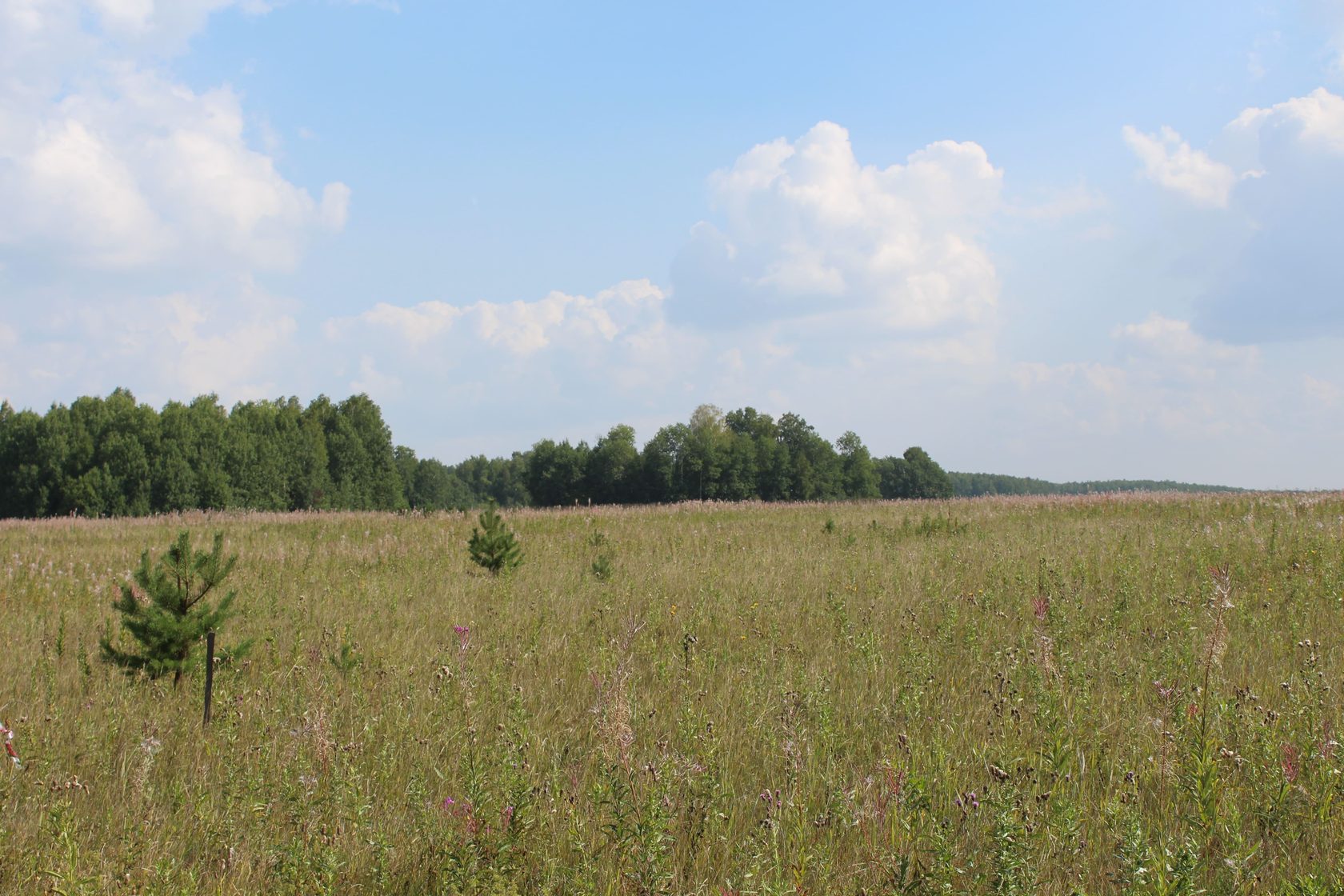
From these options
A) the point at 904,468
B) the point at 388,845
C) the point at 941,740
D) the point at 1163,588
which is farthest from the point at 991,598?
the point at 904,468

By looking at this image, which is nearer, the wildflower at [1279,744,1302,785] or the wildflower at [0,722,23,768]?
the wildflower at [0,722,23,768]

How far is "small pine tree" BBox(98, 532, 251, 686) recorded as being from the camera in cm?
500

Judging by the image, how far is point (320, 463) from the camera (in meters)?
57.9

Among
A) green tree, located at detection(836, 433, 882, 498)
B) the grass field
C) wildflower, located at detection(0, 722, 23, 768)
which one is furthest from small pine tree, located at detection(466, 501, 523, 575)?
green tree, located at detection(836, 433, 882, 498)

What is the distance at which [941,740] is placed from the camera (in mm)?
3844

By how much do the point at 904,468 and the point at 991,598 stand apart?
95781 mm

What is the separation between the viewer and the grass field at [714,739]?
2.80 meters

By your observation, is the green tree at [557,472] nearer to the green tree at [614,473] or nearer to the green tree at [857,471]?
the green tree at [614,473]

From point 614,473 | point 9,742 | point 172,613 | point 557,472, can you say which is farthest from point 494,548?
point 557,472

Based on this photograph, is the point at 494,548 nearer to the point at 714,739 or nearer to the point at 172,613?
the point at 172,613

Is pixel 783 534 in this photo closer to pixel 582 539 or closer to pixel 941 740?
pixel 582 539

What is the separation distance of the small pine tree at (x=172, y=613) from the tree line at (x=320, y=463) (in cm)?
2567

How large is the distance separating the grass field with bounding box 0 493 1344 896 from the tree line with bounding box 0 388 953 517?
2343cm

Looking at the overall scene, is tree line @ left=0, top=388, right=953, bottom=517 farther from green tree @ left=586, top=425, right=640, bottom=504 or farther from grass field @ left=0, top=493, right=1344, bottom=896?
grass field @ left=0, top=493, right=1344, bottom=896
